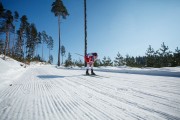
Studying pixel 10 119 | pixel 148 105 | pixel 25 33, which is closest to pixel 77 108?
pixel 10 119

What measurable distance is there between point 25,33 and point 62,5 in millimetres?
30122

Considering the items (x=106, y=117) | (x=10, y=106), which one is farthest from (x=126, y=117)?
(x=10, y=106)

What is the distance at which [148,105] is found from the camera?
2.32 metres

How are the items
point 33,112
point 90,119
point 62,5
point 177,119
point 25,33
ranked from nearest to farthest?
point 177,119 → point 90,119 → point 33,112 → point 62,5 → point 25,33

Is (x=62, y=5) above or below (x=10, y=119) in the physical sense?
above

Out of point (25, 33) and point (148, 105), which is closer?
point (148, 105)

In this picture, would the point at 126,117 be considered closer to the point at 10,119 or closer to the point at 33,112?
the point at 33,112

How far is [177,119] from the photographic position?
5.68ft

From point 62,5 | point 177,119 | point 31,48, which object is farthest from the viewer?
point 31,48

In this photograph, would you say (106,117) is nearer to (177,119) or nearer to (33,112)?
(177,119)

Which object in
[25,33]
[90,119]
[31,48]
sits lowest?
[90,119]

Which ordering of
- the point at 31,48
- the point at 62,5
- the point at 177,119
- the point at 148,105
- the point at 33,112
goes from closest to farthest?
1. the point at 177,119
2. the point at 33,112
3. the point at 148,105
4. the point at 62,5
5. the point at 31,48

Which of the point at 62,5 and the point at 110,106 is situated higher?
Answer: the point at 62,5

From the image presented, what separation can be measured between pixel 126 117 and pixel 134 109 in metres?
0.36
